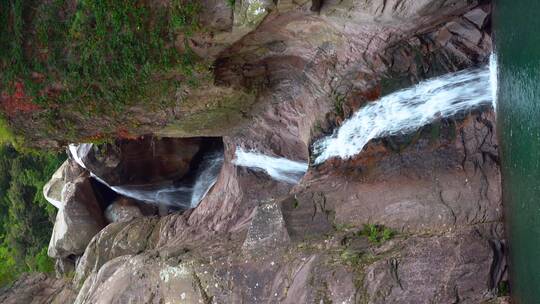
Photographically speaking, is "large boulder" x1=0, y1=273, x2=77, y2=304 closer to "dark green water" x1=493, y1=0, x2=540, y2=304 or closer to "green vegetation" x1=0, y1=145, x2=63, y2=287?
"green vegetation" x1=0, y1=145, x2=63, y2=287

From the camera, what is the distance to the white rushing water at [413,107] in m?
7.72

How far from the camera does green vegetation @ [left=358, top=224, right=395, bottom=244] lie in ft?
25.9

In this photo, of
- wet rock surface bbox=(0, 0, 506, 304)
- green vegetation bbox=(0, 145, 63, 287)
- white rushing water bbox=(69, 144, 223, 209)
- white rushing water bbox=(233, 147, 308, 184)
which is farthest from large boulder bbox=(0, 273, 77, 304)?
white rushing water bbox=(233, 147, 308, 184)

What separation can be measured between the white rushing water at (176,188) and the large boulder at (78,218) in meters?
0.46

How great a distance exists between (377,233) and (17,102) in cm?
581

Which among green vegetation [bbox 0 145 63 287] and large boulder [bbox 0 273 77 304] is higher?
green vegetation [bbox 0 145 63 287]

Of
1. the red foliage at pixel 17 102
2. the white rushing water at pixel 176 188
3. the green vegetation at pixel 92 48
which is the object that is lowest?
the white rushing water at pixel 176 188

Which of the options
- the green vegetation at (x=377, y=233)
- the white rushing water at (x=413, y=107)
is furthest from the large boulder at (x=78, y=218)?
the green vegetation at (x=377, y=233)

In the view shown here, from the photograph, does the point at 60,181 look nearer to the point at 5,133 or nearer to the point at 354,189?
the point at 5,133

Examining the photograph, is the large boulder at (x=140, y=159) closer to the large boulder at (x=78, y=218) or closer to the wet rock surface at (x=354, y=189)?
the large boulder at (x=78, y=218)

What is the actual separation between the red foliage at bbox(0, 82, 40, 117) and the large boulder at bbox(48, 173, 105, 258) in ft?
15.7

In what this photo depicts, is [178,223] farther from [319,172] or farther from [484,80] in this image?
[484,80]

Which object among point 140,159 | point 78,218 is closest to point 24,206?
point 78,218

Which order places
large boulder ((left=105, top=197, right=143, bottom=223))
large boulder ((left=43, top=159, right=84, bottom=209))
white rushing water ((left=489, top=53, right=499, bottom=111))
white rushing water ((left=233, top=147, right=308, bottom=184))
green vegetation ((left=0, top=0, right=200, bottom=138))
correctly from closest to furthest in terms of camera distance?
white rushing water ((left=489, top=53, right=499, bottom=111)), green vegetation ((left=0, top=0, right=200, bottom=138)), white rushing water ((left=233, top=147, right=308, bottom=184)), large boulder ((left=105, top=197, right=143, bottom=223)), large boulder ((left=43, top=159, right=84, bottom=209))
